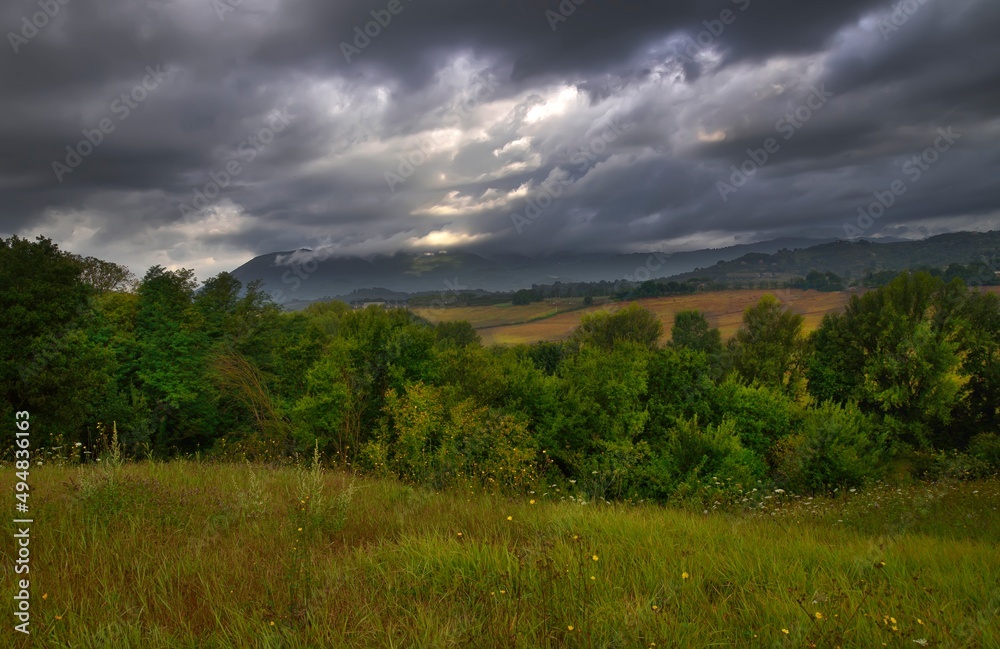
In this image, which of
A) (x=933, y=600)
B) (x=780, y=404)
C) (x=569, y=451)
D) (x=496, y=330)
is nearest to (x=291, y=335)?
(x=569, y=451)

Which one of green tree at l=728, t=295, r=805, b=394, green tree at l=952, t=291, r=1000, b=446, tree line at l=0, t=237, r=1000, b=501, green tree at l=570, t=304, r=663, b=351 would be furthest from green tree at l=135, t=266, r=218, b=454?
green tree at l=952, t=291, r=1000, b=446

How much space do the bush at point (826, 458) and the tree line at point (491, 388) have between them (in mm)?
93

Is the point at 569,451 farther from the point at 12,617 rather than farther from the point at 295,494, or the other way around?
the point at 12,617

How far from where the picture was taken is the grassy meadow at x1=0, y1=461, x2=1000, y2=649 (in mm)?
3066

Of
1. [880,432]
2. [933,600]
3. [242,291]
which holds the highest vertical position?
[242,291]

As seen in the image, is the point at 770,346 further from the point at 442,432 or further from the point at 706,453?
the point at 442,432

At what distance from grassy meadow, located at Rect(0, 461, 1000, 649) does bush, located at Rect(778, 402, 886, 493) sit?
943 inches

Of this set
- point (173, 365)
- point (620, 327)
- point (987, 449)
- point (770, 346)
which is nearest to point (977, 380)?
point (987, 449)

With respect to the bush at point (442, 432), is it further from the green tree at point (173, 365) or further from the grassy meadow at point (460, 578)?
the green tree at point (173, 365)

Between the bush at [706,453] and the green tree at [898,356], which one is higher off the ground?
the green tree at [898,356]

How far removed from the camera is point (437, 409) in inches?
957

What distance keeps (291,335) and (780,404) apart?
1284 inches

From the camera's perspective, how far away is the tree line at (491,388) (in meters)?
23.8

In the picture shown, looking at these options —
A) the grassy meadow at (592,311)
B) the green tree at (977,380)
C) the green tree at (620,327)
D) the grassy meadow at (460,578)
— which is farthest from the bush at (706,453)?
the grassy meadow at (592,311)
